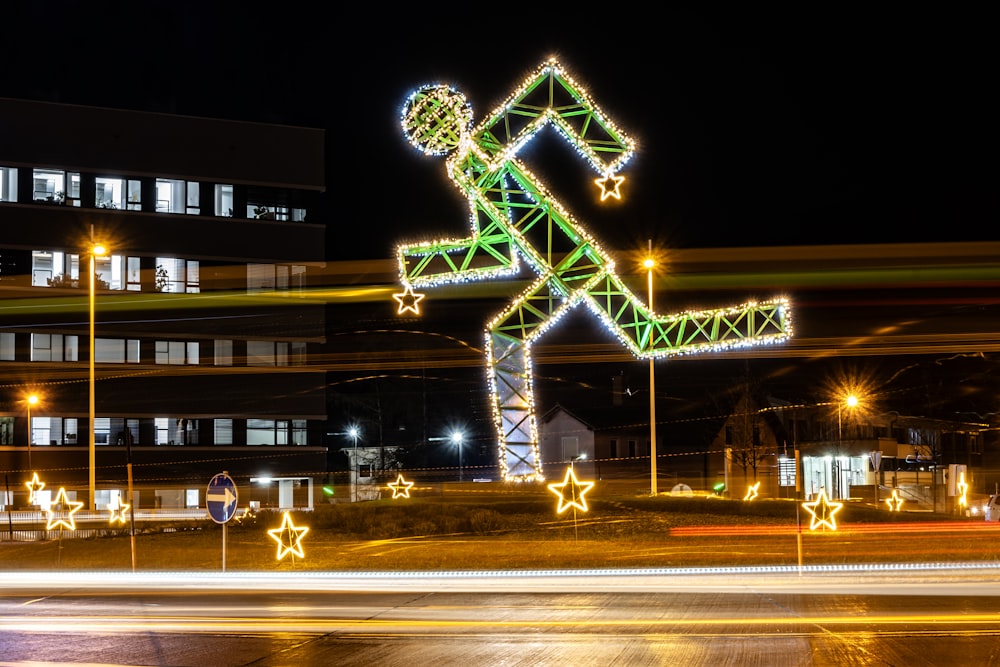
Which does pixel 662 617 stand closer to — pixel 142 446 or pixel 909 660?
pixel 909 660

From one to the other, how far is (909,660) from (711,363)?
51.8 m

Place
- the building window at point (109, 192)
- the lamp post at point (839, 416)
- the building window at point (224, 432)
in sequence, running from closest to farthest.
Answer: the lamp post at point (839, 416) < the building window at point (109, 192) < the building window at point (224, 432)

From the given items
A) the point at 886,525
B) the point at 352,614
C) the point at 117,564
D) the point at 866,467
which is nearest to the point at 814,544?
the point at 886,525

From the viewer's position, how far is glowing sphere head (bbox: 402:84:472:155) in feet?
69.6

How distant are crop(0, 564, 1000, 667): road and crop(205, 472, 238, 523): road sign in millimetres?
1128

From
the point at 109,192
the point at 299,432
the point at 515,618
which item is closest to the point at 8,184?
the point at 109,192

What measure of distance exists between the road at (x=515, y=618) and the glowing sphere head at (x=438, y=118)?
25.6 ft

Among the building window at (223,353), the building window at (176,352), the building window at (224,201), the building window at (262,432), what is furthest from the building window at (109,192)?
the building window at (262,432)

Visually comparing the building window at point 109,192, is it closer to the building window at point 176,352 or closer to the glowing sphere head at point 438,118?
the building window at point 176,352

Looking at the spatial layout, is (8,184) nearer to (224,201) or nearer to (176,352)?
(224,201)

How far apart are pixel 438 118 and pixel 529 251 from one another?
9.77ft

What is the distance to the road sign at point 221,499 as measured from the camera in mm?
20266

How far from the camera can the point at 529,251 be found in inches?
854

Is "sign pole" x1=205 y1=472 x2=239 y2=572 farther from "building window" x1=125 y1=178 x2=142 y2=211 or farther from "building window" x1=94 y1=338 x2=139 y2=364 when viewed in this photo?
"building window" x1=125 y1=178 x2=142 y2=211
